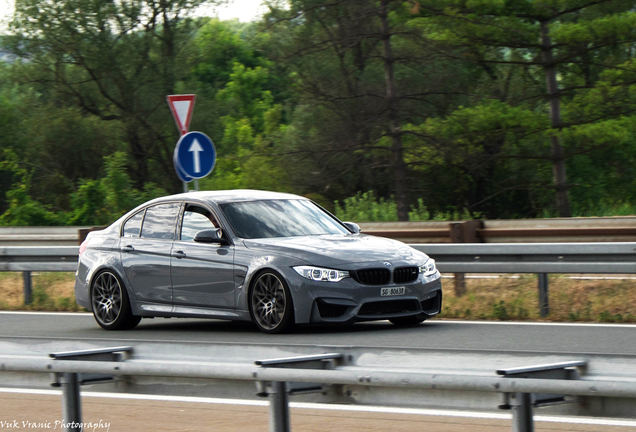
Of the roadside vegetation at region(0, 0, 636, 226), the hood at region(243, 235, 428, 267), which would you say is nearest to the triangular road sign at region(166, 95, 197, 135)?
the roadside vegetation at region(0, 0, 636, 226)

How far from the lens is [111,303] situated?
38.7 ft

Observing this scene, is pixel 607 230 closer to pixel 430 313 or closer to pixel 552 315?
pixel 552 315

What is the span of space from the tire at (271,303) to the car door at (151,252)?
1273 mm

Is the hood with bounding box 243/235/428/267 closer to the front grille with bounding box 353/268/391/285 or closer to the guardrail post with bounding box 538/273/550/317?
the front grille with bounding box 353/268/391/285

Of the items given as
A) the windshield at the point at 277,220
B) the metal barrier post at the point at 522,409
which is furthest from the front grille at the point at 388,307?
the metal barrier post at the point at 522,409

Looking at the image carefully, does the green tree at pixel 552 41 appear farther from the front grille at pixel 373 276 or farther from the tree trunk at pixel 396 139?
the front grille at pixel 373 276

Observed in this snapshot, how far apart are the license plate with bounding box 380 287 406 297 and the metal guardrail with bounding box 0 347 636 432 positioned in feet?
18.8

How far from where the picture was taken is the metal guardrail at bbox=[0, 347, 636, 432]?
11.0 feet

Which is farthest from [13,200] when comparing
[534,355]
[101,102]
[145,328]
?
[534,355]

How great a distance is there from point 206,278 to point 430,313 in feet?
7.42

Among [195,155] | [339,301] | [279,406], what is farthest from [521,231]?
[279,406]

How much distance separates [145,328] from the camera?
1207cm

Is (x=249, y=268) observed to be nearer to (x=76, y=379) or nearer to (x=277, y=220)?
(x=277, y=220)

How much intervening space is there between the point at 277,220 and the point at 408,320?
5.51 ft
